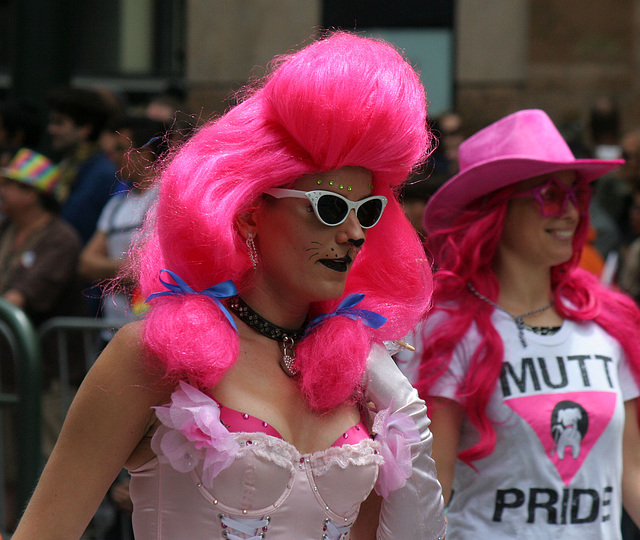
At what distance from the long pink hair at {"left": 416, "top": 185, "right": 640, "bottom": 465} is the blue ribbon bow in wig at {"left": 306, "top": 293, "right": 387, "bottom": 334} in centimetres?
64

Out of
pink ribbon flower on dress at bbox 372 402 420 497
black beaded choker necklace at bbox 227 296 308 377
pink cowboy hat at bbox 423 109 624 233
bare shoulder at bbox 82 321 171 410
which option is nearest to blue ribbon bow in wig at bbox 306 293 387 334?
black beaded choker necklace at bbox 227 296 308 377

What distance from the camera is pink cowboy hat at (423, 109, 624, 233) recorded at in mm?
3084

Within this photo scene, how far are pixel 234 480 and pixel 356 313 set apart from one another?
55cm

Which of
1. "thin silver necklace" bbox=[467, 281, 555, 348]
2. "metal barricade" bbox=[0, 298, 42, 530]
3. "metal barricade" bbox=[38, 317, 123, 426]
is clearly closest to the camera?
"thin silver necklace" bbox=[467, 281, 555, 348]

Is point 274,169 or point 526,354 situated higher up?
point 274,169

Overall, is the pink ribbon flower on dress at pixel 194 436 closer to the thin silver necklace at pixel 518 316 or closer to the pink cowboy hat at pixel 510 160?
the thin silver necklace at pixel 518 316

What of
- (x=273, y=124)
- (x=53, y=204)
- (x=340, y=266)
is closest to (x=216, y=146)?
(x=273, y=124)

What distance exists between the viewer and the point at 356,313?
2361 millimetres

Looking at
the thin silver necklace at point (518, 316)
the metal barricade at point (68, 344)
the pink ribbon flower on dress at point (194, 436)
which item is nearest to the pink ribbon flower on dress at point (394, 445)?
the pink ribbon flower on dress at point (194, 436)

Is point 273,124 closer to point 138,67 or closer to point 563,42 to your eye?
point 563,42

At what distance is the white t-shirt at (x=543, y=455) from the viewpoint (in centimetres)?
288


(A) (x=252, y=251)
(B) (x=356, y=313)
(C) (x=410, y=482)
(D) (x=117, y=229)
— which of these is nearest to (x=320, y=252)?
(A) (x=252, y=251)

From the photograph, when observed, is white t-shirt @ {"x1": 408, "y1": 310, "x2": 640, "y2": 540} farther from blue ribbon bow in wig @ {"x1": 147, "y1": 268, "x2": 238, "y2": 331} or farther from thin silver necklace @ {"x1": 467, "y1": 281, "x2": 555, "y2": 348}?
blue ribbon bow in wig @ {"x1": 147, "y1": 268, "x2": 238, "y2": 331}

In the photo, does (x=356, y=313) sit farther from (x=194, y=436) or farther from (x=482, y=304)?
(x=482, y=304)
